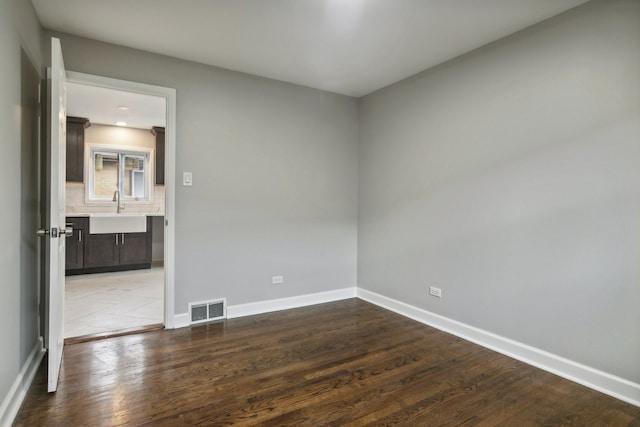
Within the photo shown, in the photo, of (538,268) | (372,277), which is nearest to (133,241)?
(372,277)

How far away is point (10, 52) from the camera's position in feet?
5.91

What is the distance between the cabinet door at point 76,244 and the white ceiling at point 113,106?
167 cm

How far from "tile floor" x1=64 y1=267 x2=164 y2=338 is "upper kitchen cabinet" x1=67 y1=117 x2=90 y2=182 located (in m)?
1.69

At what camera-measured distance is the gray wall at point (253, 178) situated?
10.4 ft

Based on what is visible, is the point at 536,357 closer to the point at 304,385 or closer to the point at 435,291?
the point at 435,291

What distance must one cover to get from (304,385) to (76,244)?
15.9ft

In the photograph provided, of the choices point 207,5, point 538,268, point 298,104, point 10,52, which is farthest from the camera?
point 298,104

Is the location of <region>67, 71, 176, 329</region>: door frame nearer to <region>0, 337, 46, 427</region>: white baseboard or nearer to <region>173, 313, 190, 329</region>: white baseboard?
<region>173, 313, 190, 329</region>: white baseboard

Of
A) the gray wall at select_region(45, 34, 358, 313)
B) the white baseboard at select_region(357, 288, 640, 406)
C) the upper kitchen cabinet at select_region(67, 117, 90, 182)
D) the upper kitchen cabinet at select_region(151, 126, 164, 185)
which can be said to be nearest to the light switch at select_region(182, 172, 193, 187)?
the gray wall at select_region(45, 34, 358, 313)

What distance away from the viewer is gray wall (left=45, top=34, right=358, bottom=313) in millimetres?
3156

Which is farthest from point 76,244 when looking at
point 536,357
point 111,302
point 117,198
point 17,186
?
point 536,357

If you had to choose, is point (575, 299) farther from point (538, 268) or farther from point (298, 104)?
point (298, 104)

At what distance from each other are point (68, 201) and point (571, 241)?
22.6 ft

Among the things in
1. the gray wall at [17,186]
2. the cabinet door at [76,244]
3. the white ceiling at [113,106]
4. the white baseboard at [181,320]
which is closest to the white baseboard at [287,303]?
the white baseboard at [181,320]
